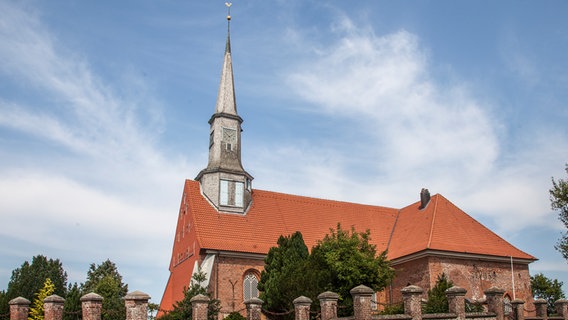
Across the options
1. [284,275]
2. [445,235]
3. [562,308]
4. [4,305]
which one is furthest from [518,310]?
[4,305]

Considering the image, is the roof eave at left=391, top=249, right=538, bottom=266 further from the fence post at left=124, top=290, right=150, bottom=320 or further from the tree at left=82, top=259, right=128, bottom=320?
the fence post at left=124, top=290, right=150, bottom=320

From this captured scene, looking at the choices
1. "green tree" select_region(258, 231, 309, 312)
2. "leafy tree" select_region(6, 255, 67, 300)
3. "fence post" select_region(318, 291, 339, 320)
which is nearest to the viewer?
"fence post" select_region(318, 291, 339, 320)

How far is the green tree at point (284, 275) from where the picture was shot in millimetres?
21797

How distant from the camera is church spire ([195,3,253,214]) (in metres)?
32.6

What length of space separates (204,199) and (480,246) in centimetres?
1554

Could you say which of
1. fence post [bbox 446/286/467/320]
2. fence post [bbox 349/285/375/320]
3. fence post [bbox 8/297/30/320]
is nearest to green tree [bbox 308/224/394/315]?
fence post [bbox 446/286/467/320]

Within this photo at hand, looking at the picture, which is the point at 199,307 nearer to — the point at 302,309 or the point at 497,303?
the point at 302,309

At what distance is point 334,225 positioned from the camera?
3472 cm

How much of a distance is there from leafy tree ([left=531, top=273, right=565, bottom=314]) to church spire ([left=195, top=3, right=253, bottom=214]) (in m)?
Answer: 17.6

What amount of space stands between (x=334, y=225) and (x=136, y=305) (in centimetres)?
2132

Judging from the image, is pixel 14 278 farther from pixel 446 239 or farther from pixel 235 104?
pixel 446 239

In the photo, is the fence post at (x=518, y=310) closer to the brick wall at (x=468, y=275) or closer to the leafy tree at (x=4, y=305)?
the brick wall at (x=468, y=275)

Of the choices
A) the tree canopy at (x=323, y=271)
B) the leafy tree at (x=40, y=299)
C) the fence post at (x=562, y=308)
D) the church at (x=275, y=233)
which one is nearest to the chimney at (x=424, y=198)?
the church at (x=275, y=233)

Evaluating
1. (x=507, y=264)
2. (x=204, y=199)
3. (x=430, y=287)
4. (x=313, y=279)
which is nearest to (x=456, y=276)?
(x=430, y=287)
